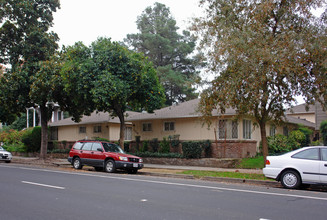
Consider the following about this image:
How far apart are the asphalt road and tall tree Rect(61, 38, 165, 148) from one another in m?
7.77

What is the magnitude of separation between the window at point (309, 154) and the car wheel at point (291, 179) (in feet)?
1.94

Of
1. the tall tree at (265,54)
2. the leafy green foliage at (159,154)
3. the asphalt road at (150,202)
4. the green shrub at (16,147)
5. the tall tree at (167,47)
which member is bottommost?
the asphalt road at (150,202)

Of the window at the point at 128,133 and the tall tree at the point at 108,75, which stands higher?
the tall tree at the point at 108,75

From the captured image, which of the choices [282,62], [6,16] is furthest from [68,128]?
[282,62]

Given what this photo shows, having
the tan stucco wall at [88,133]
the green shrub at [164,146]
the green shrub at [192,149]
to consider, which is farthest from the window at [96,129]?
the green shrub at [192,149]

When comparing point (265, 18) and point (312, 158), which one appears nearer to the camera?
point (312, 158)

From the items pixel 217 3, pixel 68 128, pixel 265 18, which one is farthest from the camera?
pixel 68 128

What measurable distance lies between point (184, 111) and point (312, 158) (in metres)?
13.8

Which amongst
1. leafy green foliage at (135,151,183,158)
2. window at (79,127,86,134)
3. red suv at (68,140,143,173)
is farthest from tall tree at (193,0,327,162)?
window at (79,127,86,134)

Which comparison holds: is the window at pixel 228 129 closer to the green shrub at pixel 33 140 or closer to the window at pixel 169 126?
the window at pixel 169 126

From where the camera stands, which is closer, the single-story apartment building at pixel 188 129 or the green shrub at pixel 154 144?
the single-story apartment building at pixel 188 129

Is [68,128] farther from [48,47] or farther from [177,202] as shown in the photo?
[177,202]

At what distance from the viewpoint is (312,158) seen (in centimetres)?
1113

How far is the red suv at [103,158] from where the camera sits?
1675 cm
